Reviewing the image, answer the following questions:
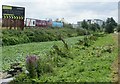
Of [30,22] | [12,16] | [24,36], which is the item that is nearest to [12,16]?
[12,16]

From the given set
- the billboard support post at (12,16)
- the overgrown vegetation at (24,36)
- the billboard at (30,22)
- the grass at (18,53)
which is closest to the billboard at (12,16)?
the billboard support post at (12,16)

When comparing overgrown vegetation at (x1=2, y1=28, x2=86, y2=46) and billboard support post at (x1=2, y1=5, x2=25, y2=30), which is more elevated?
billboard support post at (x1=2, y1=5, x2=25, y2=30)

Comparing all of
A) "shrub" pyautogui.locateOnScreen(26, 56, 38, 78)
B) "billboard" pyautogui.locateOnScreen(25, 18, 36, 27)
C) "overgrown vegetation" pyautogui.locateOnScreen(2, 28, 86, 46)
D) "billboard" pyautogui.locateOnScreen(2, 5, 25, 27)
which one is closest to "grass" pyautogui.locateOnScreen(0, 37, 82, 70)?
"shrub" pyautogui.locateOnScreen(26, 56, 38, 78)

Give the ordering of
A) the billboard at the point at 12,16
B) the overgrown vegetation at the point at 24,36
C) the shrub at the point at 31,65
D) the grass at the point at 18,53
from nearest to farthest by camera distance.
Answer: the shrub at the point at 31,65
the grass at the point at 18,53
the overgrown vegetation at the point at 24,36
the billboard at the point at 12,16

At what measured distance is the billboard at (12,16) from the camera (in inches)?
999

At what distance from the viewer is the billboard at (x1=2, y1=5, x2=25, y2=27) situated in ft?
83.3

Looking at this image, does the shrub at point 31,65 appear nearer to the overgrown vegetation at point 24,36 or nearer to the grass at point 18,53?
the grass at point 18,53

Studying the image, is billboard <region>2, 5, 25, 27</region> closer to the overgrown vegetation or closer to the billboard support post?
the billboard support post

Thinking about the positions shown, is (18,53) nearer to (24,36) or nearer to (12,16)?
(24,36)

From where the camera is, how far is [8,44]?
22.8 metres

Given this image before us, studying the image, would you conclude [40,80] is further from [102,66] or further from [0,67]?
[0,67]

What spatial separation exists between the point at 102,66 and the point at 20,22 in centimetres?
2154

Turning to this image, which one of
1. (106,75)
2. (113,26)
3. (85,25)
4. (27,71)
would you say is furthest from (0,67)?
(85,25)

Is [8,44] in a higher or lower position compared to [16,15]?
lower
